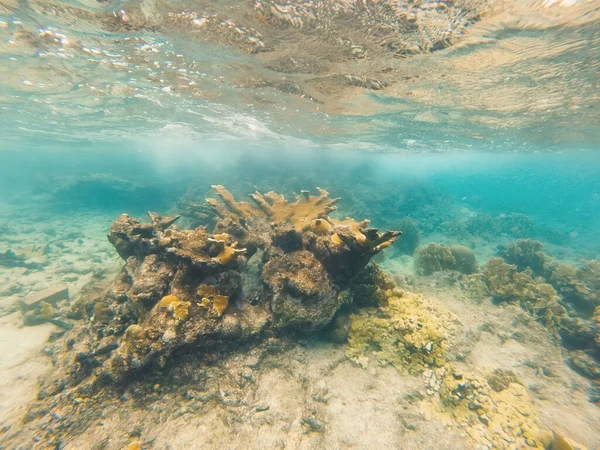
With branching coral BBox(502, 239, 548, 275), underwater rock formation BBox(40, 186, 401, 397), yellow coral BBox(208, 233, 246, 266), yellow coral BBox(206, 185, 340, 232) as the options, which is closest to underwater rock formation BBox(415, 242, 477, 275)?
branching coral BBox(502, 239, 548, 275)

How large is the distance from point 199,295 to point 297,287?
1726 mm

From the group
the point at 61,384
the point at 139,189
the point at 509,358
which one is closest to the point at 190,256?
the point at 61,384

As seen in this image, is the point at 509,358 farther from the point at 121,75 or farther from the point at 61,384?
the point at 121,75

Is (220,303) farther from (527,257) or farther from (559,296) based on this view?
(527,257)

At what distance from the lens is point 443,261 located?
11.3m

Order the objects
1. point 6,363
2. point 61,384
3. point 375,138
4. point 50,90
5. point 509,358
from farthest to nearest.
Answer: point 375,138 < point 50,90 < point 509,358 < point 6,363 < point 61,384

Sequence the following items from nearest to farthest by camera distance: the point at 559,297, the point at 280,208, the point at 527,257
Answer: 1. the point at 280,208
2. the point at 559,297
3. the point at 527,257

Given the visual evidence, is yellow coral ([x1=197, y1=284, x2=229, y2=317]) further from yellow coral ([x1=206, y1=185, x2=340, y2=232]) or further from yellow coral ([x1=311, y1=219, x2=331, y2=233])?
yellow coral ([x1=206, y1=185, x2=340, y2=232])

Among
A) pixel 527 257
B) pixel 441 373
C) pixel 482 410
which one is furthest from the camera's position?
pixel 527 257

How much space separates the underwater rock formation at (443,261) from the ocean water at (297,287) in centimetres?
8

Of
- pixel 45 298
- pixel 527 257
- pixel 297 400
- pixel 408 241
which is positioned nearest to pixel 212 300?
pixel 297 400

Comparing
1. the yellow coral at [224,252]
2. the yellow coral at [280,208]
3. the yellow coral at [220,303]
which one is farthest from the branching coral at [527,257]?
the yellow coral at [220,303]

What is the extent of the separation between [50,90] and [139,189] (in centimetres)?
1384

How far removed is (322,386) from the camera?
4.36 m
